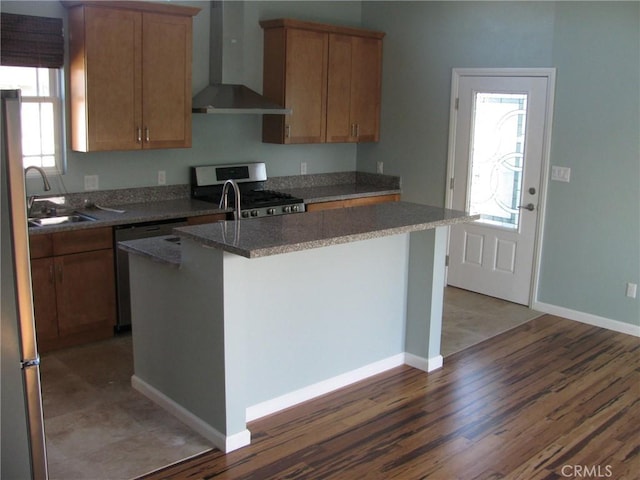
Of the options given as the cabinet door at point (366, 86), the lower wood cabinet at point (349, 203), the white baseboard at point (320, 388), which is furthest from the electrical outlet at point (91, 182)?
the cabinet door at point (366, 86)

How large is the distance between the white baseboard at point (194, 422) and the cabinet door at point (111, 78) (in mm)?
1827

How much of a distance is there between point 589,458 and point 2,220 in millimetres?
2899

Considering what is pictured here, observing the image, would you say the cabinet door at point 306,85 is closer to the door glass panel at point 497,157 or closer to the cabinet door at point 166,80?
the cabinet door at point 166,80

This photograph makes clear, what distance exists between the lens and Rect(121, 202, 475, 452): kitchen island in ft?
10.7

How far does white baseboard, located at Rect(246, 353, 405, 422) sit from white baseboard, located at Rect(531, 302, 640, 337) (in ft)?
5.98

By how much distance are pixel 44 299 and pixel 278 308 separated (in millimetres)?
1763

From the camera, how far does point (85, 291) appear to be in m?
4.60

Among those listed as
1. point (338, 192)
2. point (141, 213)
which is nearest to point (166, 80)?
point (141, 213)

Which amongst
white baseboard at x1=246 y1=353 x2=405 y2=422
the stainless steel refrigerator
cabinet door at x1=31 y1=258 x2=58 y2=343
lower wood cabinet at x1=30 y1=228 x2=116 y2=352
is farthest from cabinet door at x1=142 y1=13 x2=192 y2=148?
the stainless steel refrigerator

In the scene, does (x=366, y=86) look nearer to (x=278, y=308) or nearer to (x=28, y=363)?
(x=278, y=308)

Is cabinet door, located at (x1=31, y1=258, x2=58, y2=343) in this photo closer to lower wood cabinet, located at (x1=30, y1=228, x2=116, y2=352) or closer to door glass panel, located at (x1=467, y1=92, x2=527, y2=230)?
lower wood cabinet, located at (x1=30, y1=228, x2=116, y2=352)

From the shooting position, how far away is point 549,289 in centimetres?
562

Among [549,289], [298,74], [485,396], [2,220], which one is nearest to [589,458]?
[485,396]

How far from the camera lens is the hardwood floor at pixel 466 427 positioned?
321 cm
